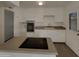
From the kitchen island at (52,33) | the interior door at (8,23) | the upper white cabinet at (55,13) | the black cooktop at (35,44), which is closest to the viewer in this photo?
the interior door at (8,23)

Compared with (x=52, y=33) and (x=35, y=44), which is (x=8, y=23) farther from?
(x=52, y=33)

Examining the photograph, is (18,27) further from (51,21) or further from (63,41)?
(63,41)

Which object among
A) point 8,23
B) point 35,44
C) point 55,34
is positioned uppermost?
point 8,23

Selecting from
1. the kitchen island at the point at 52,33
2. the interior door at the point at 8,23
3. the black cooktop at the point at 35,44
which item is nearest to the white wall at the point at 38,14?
the kitchen island at the point at 52,33

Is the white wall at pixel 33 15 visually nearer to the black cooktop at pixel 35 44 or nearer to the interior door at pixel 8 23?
the black cooktop at pixel 35 44

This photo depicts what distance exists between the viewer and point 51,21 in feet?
22.9

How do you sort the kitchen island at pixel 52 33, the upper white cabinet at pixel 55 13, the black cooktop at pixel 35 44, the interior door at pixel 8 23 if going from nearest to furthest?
the interior door at pixel 8 23, the black cooktop at pixel 35 44, the kitchen island at pixel 52 33, the upper white cabinet at pixel 55 13

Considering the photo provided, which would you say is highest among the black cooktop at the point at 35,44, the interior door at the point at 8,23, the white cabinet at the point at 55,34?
the interior door at the point at 8,23

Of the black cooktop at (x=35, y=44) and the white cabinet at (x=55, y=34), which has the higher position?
the black cooktop at (x=35, y=44)

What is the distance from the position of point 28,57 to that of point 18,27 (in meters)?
5.56

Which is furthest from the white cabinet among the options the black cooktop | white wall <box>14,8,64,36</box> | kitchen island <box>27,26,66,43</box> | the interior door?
the interior door

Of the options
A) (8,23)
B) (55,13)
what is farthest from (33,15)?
(8,23)

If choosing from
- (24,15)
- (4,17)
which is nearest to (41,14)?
(24,15)

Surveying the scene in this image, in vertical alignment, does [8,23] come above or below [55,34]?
above
